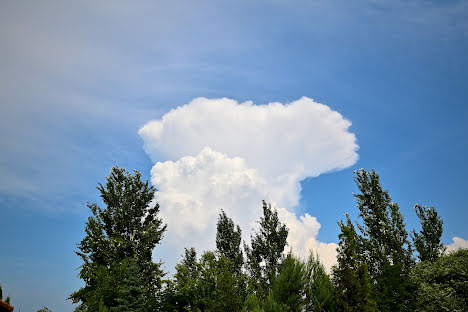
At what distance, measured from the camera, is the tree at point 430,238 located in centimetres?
2758

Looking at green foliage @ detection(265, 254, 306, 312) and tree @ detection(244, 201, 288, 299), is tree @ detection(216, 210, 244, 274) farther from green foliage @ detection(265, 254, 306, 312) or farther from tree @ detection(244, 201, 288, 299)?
green foliage @ detection(265, 254, 306, 312)

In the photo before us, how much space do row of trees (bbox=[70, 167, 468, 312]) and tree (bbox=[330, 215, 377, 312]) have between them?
Result: 47mm

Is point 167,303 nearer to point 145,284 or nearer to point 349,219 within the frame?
point 145,284

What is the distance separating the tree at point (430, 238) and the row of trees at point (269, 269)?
0.08 m

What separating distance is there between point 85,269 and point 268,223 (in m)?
18.4

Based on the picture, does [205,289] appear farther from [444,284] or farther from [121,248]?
[444,284]

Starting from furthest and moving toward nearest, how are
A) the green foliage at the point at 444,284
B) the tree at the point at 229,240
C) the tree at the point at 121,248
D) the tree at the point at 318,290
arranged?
the tree at the point at 229,240 < the tree at the point at 121,248 < the green foliage at the point at 444,284 < the tree at the point at 318,290

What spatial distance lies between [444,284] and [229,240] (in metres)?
21.9

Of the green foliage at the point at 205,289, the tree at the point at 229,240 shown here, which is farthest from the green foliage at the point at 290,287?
the tree at the point at 229,240

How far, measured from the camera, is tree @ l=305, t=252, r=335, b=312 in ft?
56.1

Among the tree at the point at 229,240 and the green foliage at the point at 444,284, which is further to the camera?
the tree at the point at 229,240

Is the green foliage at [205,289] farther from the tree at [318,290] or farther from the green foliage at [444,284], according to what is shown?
the green foliage at [444,284]

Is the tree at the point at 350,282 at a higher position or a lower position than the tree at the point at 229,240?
lower

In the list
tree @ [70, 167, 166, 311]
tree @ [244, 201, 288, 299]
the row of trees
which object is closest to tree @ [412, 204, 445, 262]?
the row of trees
